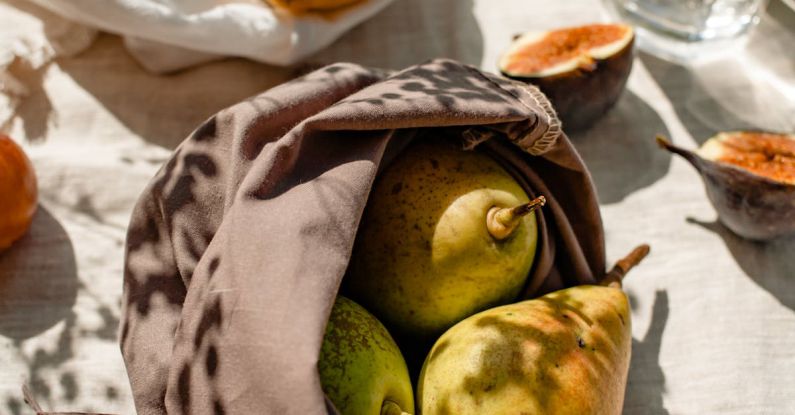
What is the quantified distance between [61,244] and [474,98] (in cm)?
81

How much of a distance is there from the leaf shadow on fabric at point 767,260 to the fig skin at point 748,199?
0.12 ft

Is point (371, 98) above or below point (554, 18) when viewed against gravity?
above

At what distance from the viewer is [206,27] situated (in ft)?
4.75

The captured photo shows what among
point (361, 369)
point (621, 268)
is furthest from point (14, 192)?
point (621, 268)

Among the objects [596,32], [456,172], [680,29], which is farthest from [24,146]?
[680,29]

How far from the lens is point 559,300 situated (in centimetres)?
101

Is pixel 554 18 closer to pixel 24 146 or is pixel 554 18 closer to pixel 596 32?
pixel 596 32

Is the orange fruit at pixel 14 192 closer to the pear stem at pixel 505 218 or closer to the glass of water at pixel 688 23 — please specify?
the pear stem at pixel 505 218

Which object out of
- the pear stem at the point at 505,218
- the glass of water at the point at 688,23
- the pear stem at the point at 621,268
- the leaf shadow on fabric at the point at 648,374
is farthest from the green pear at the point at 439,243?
the glass of water at the point at 688,23

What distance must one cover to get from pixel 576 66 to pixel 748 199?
38 cm

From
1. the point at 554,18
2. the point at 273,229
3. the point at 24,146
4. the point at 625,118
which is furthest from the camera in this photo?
the point at 554,18

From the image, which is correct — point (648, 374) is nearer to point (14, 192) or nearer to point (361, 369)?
point (361, 369)

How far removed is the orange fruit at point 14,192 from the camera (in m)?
1.19

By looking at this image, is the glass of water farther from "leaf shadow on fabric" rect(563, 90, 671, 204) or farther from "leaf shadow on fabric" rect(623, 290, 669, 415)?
"leaf shadow on fabric" rect(623, 290, 669, 415)
